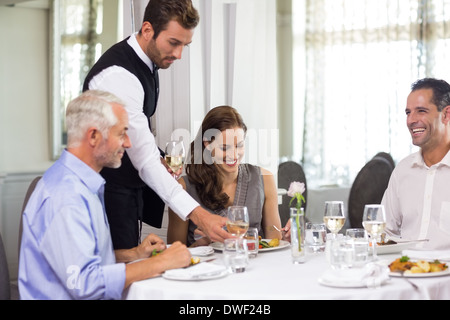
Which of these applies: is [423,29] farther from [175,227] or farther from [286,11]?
[175,227]

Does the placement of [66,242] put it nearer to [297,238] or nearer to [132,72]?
[297,238]

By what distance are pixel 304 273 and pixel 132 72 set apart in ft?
3.57

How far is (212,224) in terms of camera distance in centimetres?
228

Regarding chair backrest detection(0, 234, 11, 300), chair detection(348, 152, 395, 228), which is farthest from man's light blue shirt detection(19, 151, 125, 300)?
chair detection(348, 152, 395, 228)

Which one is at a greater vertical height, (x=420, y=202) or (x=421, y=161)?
(x=421, y=161)

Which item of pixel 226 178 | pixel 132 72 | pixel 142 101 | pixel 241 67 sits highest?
pixel 241 67

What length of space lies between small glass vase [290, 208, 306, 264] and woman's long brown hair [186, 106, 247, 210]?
0.82 m

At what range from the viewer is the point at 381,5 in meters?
6.17

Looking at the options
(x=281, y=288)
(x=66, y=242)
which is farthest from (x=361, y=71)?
(x=66, y=242)

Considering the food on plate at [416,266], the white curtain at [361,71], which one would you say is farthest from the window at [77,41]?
the food on plate at [416,266]

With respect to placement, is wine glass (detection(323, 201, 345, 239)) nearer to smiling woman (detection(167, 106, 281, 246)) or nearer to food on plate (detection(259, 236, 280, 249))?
food on plate (detection(259, 236, 280, 249))

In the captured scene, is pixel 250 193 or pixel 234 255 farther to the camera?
pixel 250 193

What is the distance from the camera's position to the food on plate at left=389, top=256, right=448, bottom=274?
189 cm

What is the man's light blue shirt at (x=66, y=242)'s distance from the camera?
1768 millimetres
